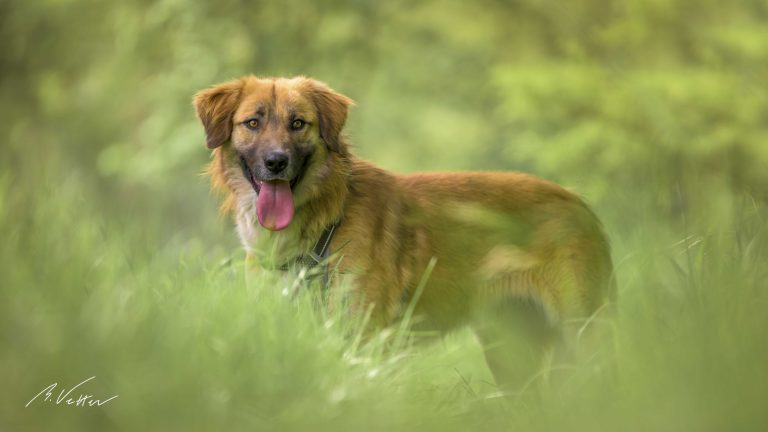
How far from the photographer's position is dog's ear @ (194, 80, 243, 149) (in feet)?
16.4

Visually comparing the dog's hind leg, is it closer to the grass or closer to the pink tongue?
the grass

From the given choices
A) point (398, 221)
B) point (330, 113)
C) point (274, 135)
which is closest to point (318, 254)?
point (398, 221)

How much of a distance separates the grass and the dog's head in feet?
2.88

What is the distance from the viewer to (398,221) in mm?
4977

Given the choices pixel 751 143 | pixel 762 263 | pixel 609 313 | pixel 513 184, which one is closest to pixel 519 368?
pixel 609 313

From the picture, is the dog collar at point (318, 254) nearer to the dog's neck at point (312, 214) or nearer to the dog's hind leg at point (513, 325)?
the dog's neck at point (312, 214)

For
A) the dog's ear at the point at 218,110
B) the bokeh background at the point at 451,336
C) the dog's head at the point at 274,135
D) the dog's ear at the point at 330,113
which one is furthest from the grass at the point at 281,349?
the dog's ear at the point at 330,113

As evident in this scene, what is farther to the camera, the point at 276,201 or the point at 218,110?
the point at 218,110

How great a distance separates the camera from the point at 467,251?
16.9 feet

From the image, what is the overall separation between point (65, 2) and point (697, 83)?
6805mm

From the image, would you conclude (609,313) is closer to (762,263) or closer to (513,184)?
(762,263)

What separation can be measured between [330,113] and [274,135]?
37cm

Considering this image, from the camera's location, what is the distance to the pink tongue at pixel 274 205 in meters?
4.86

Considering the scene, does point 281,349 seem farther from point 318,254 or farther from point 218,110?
point 218,110
